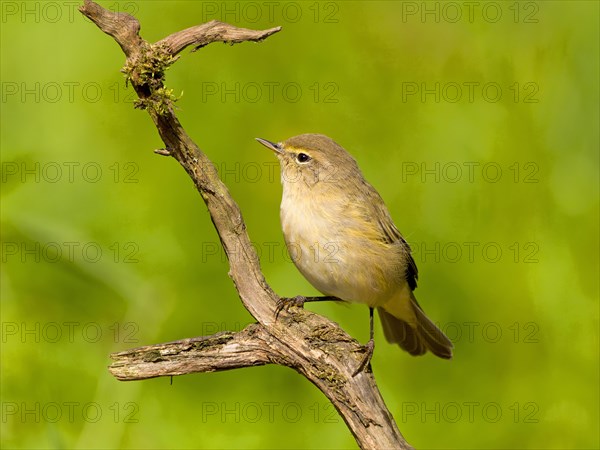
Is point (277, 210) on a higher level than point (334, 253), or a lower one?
lower

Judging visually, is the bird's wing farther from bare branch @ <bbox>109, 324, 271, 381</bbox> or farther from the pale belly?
bare branch @ <bbox>109, 324, 271, 381</bbox>

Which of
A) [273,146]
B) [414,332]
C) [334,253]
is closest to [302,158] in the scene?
[273,146]

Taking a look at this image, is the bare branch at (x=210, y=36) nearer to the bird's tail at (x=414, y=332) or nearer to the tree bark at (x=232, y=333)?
the tree bark at (x=232, y=333)

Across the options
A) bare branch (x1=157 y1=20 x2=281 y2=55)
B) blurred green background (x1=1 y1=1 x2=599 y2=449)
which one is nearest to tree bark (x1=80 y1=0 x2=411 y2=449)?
bare branch (x1=157 y1=20 x2=281 y2=55)

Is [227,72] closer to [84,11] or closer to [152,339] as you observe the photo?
[152,339]

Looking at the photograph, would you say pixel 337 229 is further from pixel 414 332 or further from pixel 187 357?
pixel 187 357

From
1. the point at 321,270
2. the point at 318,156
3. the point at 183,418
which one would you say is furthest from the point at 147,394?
the point at 318,156
